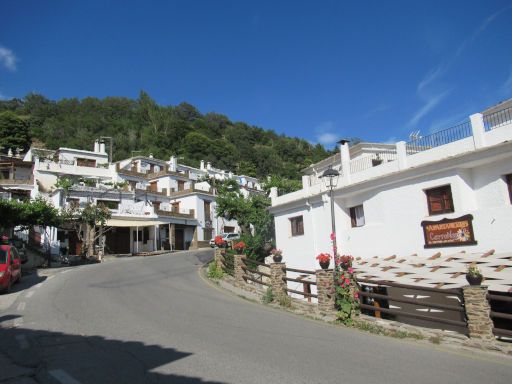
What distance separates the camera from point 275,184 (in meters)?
42.2

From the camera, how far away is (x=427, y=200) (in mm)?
16391

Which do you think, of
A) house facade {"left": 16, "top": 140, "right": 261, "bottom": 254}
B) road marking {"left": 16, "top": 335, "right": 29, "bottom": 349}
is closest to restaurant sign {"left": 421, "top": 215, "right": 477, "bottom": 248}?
road marking {"left": 16, "top": 335, "right": 29, "bottom": 349}

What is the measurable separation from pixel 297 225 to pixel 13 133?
62052mm

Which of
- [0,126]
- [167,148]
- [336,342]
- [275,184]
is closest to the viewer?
[336,342]

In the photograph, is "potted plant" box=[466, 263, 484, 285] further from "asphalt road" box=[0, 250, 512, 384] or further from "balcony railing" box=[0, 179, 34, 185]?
"balcony railing" box=[0, 179, 34, 185]

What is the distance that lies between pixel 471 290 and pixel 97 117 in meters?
86.5

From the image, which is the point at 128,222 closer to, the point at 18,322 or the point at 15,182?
the point at 15,182

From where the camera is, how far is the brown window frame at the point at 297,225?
80.1ft

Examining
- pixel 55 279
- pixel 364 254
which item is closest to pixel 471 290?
pixel 364 254

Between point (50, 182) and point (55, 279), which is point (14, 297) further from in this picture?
point (50, 182)

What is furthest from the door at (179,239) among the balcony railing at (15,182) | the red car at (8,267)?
the red car at (8,267)

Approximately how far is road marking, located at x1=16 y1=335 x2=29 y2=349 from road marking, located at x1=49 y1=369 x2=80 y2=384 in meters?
1.85

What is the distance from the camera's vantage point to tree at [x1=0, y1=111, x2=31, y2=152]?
65438 millimetres

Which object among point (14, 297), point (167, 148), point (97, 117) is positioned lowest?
point (14, 297)
